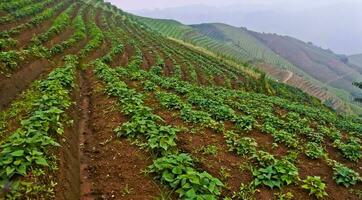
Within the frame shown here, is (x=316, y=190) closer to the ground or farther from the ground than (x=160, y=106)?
farther from the ground

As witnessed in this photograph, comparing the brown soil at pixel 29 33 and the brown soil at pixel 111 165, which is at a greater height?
the brown soil at pixel 111 165

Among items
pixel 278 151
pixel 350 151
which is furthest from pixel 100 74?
pixel 350 151

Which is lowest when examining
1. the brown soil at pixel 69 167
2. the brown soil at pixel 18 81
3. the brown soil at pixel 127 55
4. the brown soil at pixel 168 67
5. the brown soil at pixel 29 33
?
the brown soil at pixel 168 67

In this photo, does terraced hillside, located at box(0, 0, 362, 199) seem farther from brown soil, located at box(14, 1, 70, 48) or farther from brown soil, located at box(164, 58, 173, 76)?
brown soil, located at box(164, 58, 173, 76)

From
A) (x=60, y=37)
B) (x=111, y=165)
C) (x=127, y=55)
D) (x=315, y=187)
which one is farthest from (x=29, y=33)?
(x=315, y=187)

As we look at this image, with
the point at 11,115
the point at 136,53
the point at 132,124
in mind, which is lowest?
the point at 136,53

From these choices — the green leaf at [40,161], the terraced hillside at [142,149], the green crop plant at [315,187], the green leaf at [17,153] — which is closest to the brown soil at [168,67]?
the terraced hillside at [142,149]

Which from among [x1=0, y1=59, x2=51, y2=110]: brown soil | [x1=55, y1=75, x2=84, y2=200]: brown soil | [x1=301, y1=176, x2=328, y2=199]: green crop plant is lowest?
[x1=0, y1=59, x2=51, y2=110]: brown soil

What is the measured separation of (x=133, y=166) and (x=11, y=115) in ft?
16.5

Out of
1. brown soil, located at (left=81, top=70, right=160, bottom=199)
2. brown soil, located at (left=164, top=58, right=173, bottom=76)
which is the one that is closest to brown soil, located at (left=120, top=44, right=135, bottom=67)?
brown soil, located at (left=164, top=58, right=173, bottom=76)

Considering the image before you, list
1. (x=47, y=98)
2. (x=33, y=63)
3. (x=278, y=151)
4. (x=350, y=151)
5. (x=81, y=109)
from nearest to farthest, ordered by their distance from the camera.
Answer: (x=47, y=98), (x=278, y=151), (x=350, y=151), (x=81, y=109), (x=33, y=63)

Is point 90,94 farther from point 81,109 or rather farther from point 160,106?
point 160,106

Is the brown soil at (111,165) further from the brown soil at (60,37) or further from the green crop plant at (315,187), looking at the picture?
the brown soil at (60,37)

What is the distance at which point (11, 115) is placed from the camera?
12906 millimetres
